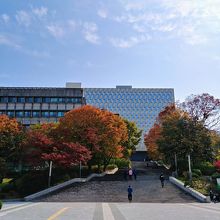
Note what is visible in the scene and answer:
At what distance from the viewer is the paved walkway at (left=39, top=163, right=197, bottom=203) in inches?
957

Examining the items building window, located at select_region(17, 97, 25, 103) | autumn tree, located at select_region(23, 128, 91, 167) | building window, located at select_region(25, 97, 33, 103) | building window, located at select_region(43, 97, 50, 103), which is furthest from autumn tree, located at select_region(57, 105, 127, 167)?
building window, located at select_region(17, 97, 25, 103)

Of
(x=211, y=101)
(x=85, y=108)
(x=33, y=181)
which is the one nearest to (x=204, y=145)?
(x=211, y=101)

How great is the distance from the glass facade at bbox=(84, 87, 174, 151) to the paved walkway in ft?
231

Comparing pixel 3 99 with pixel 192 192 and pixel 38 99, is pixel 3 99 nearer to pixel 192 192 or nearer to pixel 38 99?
pixel 38 99

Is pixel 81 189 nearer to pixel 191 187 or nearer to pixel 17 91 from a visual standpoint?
pixel 191 187

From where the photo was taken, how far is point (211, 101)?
137 ft

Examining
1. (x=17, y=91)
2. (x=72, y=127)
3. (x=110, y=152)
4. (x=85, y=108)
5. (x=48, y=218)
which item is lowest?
(x=48, y=218)

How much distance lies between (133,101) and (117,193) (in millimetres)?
77567

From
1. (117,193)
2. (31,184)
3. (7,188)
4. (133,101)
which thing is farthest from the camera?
(133,101)

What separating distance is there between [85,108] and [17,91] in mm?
34006

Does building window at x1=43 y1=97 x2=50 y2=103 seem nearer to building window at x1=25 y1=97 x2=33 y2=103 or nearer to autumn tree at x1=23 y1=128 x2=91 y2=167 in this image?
building window at x1=25 y1=97 x2=33 y2=103

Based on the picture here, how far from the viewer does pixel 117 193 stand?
2661 cm

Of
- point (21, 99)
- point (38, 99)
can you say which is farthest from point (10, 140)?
point (21, 99)

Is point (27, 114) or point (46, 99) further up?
point (46, 99)
